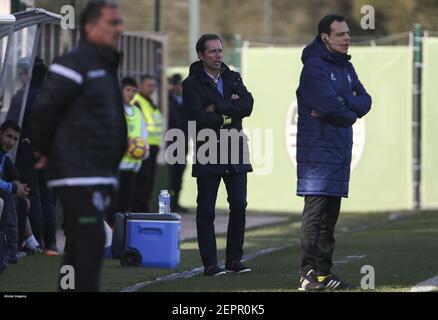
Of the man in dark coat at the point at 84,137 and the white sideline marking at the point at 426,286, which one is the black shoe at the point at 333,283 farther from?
the man in dark coat at the point at 84,137

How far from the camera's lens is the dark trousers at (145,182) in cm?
2002

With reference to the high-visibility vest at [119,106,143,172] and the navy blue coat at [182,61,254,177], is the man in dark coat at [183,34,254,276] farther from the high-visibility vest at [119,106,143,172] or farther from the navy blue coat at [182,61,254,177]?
the high-visibility vest at [119,106,143,172]

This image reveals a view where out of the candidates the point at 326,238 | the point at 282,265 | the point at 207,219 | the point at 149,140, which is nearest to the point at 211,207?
the point at 207,219

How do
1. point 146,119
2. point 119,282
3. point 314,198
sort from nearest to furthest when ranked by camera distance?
point 314,198
point 119,282
point 146,119

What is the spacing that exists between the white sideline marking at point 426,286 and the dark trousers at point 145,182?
8.16m

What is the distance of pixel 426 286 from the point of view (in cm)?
1179

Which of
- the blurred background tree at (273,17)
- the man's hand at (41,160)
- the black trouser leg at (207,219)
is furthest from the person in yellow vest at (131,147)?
the blurred background tree at (273,17)

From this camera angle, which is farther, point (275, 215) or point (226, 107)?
point (275, 215)

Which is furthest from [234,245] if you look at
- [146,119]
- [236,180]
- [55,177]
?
[146,119]

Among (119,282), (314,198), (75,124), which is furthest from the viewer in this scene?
(119,282)

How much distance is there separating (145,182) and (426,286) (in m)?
8.72

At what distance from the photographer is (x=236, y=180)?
42.7ft

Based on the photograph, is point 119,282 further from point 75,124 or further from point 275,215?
point 275,215

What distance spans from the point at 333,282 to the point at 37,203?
15.4 feet
